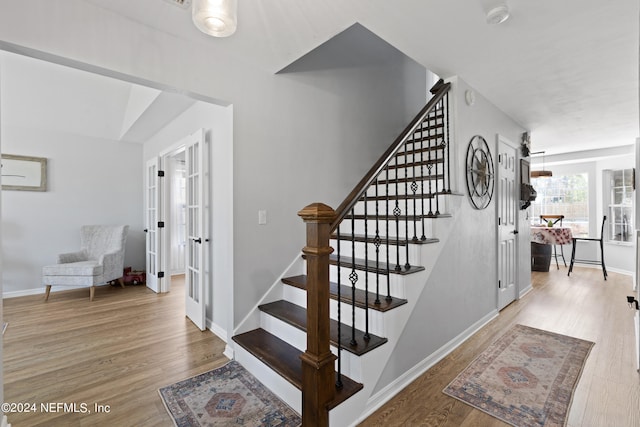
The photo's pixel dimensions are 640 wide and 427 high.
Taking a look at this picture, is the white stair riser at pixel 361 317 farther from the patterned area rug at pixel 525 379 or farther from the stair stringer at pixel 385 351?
the patterned area rug at pixel 525 379

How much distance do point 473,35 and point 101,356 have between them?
3.89 meters

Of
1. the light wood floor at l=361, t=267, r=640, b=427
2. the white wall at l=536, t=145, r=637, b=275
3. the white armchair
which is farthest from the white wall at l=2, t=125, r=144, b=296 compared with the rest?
the white wall at l=536, t=145, r=637, b=275

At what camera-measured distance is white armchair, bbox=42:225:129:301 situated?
3.98m

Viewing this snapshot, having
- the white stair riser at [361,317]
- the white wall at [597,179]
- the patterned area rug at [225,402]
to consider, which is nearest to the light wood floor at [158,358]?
the patterned area rug at [225,402]

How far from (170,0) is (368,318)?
2320 millimetres

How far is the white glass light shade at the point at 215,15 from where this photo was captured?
1.23 metres

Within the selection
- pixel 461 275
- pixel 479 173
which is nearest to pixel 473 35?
pixel 479 173

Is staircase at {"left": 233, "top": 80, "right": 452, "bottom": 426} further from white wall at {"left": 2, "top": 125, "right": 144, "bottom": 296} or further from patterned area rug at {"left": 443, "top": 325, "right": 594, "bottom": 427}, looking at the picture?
white wall at {"left": 2, "top": 125, "right": 144, "bottom": 296}

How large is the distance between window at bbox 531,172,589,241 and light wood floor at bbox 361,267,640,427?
8.27ft

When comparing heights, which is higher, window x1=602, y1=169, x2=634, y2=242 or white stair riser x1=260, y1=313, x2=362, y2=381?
window x1=602, y1=169, x2=634, y2=242

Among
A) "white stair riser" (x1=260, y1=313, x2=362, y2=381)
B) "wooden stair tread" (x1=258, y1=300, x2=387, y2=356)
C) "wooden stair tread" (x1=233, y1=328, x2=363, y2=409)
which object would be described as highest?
"wooden stair tread" (x1=258, y1=300, x2=387, y2=356)

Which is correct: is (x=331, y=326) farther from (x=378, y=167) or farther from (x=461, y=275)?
(x=461, y=275)

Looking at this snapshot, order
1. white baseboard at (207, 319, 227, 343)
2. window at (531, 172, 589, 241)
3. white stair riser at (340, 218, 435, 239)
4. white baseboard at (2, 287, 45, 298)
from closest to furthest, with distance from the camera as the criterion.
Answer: white stair riser at (340, 218, 435, 239) → white baseboard at (207, 319, 227, 343) → white baseboard at (2, 287, 45, 298) → window at (531, 172, 589, 241)

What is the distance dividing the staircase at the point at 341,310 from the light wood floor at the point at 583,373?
0.35 metres
